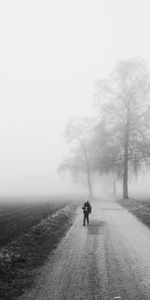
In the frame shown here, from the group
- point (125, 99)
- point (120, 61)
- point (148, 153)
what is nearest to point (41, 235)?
point (148, 153)

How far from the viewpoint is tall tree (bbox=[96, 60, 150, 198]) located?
41438 mm

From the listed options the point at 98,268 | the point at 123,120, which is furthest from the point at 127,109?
the point at 98,268

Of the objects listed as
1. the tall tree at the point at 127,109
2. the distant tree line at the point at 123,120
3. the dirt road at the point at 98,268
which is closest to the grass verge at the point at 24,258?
the dirt road at the point at 98,268

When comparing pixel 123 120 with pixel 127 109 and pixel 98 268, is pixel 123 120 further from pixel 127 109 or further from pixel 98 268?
pixel 98 268

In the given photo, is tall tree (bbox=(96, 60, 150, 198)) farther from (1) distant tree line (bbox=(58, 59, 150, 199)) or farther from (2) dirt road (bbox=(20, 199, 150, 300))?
(2) dirt road (bbox=(20, 199, 150, 300))

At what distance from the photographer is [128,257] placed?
538 inches

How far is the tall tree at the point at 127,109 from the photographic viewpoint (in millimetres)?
41438

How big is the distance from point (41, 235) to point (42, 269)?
6.74 m

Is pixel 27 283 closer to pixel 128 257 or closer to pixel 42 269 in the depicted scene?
pixel 42 269

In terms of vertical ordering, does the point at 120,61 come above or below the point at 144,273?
above

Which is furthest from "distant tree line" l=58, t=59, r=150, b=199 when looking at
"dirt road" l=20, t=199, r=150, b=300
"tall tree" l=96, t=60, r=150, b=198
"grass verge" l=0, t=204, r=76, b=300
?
"dirt road" l=20, t=199, r=150, b=300

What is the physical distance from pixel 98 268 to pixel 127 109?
108ft

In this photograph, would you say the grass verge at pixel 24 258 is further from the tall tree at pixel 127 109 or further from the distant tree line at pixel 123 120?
the tall tree at pixel 127 109

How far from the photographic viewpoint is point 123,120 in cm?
4328
